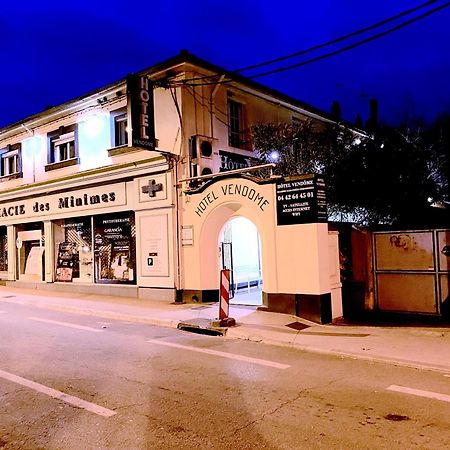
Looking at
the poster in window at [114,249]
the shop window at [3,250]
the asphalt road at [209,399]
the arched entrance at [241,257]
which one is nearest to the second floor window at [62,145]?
the poster in window at [114,249]

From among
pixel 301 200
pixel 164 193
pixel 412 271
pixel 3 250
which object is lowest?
pixel 412 271

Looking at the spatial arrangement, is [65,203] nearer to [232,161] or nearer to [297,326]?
[232,161]

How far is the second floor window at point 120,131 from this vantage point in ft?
53.3

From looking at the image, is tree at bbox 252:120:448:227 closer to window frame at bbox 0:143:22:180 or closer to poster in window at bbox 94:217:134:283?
poster in window at bbox 94:217:134:283

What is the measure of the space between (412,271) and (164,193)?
738 centimetres

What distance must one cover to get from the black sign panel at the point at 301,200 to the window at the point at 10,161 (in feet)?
45.0

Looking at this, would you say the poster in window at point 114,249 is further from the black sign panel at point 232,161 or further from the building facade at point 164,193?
the black sign panel at point 232,161

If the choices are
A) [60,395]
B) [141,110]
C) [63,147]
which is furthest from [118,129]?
[60,395]

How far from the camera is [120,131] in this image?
1639cm

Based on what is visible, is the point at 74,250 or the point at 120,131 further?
the point at 74,250

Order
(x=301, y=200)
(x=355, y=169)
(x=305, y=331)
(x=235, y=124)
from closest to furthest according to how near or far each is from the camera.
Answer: (x=305, y=331) → (x=301, y=200) → (x=355, y=169) → (x=235, y=124)

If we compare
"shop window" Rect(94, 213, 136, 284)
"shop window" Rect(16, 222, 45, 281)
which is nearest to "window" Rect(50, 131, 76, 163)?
"shop window" Rect(16, 222, 45, 281)

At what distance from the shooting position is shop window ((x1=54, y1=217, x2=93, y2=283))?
1769 cm

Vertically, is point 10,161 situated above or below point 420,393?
above
